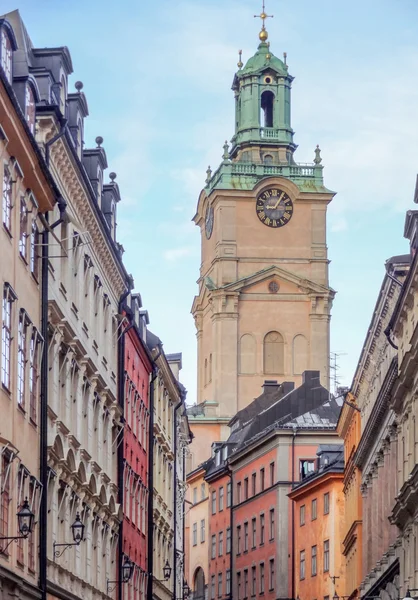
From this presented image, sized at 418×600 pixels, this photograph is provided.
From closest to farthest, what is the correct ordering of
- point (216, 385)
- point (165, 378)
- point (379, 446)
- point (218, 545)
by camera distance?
point (379, 446) → point (165, 378) → point (218, 545) → point (216, 385)

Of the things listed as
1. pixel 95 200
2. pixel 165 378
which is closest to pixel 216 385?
pixel 165 378

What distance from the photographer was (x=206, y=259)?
474 feet

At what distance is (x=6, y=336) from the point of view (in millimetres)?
34406

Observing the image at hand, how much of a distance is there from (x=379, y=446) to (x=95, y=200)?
859 inches

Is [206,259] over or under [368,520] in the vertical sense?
over

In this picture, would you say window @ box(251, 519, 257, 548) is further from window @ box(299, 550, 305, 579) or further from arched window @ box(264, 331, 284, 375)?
arched window @ box(264, 331, 284, 375)

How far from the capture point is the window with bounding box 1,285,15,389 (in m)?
33.9

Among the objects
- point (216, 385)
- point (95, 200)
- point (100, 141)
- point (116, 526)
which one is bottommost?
point (116, 526)

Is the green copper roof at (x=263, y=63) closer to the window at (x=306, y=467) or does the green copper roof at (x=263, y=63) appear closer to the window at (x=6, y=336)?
the window at (x=306, y=467)

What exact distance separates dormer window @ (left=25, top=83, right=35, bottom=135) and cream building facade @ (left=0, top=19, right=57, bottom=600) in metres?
0.02

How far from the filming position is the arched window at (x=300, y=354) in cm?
13588

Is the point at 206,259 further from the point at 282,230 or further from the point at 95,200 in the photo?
the point at 95,200

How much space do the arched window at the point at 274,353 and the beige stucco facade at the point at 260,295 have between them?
0.37 ft

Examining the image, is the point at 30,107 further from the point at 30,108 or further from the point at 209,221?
the point at 209,221
